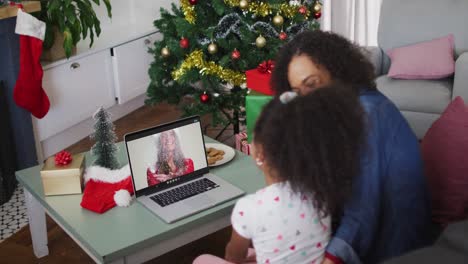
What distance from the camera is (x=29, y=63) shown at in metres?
2.99

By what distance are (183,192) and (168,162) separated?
124 millimetres

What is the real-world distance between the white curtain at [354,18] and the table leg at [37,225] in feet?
8.21

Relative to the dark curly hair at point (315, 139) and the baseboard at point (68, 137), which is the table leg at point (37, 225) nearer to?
the baseboard at point (68, 137)

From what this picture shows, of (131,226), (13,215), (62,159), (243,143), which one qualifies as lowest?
(13,215)

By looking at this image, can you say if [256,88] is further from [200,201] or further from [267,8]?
[200,201]

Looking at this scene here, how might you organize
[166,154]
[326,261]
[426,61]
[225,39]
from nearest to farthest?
[326,261] → [166,154] → [426,61] → [225,39]

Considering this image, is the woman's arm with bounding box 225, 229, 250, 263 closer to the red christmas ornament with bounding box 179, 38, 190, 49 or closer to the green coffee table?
the green coffee table

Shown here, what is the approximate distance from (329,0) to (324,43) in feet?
8.31

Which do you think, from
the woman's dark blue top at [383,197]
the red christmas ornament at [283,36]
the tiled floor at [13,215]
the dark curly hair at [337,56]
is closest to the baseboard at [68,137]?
the tiled floor at [13,215]

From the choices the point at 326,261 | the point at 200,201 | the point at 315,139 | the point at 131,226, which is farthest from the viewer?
the point at 200,201

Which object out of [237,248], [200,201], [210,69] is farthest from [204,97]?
[237,248]

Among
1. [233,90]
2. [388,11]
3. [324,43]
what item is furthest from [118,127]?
[324,43]

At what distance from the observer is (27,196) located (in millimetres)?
2211

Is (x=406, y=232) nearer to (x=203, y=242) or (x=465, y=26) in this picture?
(x=203, y=242)
